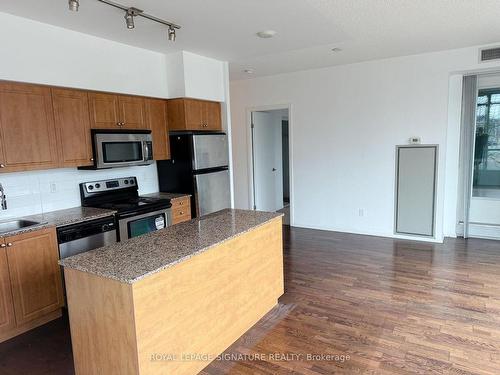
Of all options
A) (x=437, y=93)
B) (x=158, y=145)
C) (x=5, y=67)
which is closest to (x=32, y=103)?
(x=5, y=67)

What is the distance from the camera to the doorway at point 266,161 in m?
6.44

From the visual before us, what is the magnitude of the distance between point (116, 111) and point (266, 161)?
11.6 feet

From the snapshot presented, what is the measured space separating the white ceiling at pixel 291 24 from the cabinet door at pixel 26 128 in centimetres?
63

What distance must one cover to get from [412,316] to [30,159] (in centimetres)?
357

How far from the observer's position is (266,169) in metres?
6.81

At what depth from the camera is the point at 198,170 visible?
4320mm

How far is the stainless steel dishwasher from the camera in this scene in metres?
3.02

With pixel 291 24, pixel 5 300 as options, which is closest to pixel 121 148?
pixel 5 300

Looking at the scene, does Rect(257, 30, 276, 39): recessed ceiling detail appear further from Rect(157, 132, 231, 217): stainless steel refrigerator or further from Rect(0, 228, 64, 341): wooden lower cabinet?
Rect(0, 228, 64, 341): wooden lower cabinet

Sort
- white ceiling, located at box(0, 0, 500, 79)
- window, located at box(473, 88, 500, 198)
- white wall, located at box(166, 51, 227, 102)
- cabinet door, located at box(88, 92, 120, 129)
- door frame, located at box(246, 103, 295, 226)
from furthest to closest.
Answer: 1. door frame, located at box(246, 103, 295, 226)
2. window, located at box(473, 88, 500, 198)
3. white wall, located at box(166, 51, 227, 102)
4. cabinet door, located at box(88, 92, 120, 129)
5. white ceiling, located at box(0, 0, 500, 79)

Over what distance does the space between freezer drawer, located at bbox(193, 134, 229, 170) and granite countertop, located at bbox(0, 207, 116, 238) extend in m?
1.27

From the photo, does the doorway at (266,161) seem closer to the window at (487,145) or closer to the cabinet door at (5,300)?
the window at (487,145)

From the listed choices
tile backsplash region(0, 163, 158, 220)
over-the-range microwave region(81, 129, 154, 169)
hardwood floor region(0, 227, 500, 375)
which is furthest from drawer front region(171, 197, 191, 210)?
hardwood floor region(0, 227, 500, 375)

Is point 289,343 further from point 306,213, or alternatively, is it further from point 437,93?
point 437,93
